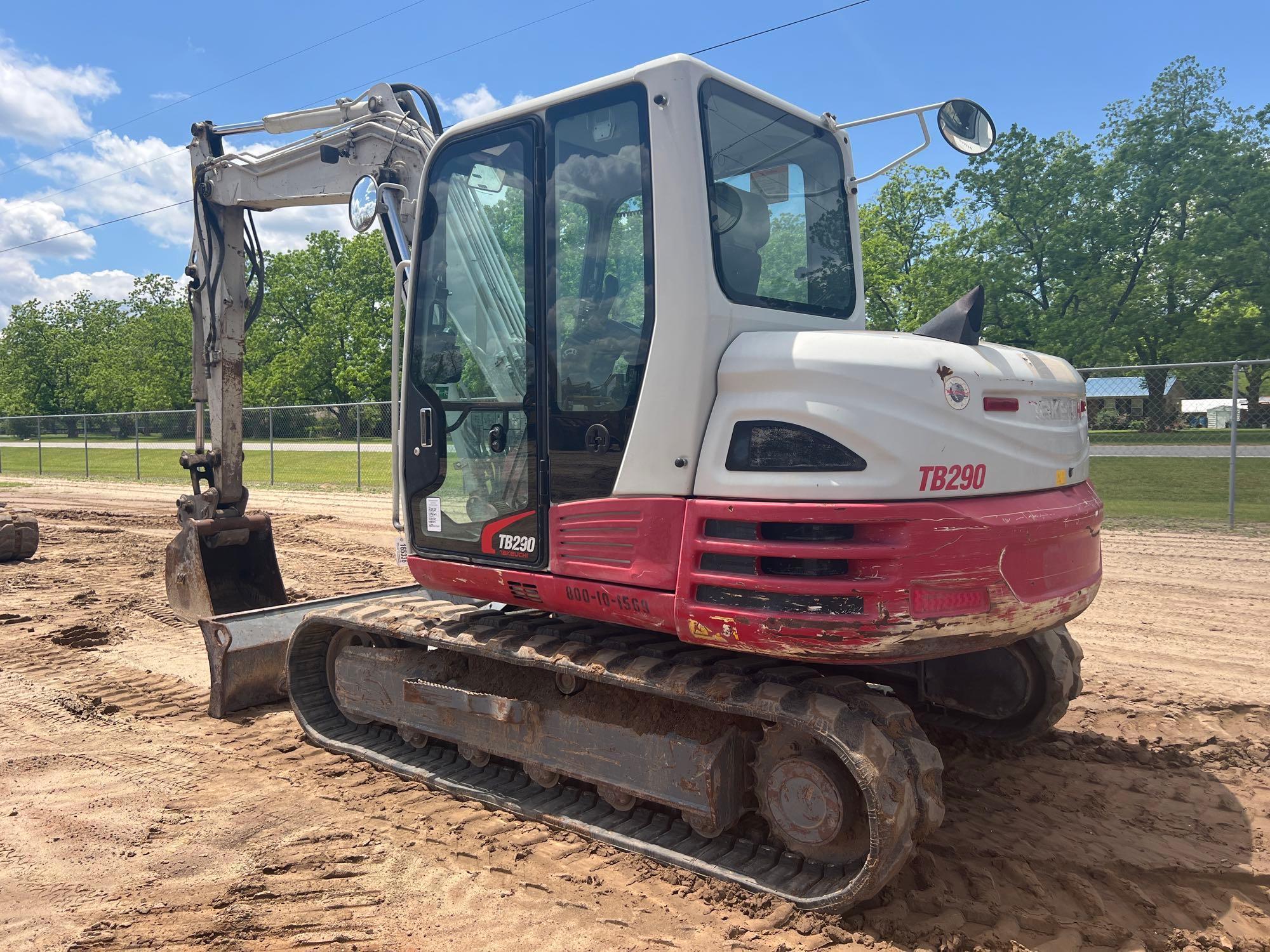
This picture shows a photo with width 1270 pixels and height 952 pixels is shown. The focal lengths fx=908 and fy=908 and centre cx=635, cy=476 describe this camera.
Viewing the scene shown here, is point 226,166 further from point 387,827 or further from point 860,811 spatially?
point 860,811

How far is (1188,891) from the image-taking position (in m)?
3.47

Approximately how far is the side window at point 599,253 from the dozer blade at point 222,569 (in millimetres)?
4387

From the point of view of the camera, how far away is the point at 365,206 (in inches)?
228

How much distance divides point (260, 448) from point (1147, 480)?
2356 cm

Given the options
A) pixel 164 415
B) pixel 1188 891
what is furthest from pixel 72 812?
pixel 164 415

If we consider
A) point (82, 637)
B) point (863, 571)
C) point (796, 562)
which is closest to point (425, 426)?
point (796, 562)

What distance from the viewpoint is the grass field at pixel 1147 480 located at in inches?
506

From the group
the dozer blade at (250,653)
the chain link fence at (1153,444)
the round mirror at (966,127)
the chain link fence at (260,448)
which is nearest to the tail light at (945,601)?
the round mirror at (966,127)

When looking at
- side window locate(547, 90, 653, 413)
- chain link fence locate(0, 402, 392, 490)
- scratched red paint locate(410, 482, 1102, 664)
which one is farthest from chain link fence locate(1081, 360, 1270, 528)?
chain link fence locate(0, 402, 392, 490)

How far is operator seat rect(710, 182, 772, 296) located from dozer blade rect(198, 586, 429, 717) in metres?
3.10

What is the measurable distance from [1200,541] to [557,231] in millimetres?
9837

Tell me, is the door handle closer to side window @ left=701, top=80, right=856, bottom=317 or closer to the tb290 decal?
side window @ left=701, top=80, right=856, bottom=317

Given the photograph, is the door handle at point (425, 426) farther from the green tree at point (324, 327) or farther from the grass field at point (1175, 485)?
the green tree at point (324, 327)

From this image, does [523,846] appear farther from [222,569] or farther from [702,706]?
[222,569]
